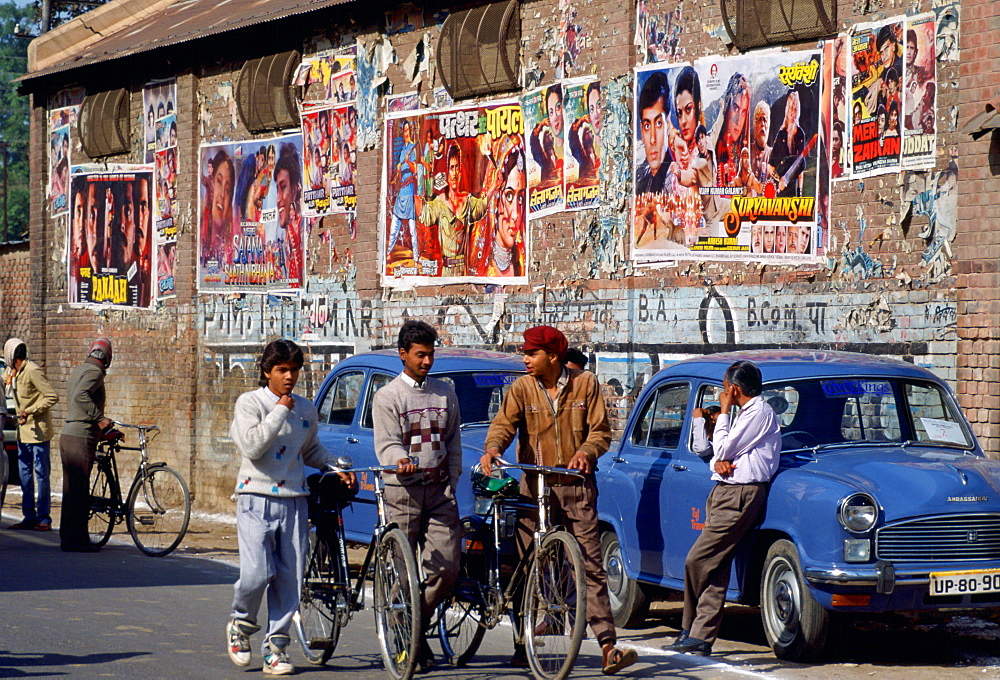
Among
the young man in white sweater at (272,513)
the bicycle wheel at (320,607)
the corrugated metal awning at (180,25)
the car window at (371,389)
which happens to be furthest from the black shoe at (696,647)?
the corrugated metal awning at (180,25)

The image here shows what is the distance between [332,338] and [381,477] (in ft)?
34.0

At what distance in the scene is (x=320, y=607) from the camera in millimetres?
8141

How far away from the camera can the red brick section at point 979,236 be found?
36.1 feet

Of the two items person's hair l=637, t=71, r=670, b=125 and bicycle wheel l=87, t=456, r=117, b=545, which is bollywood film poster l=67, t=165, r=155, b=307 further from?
person's hair l=637, t=71, r=670, b=125

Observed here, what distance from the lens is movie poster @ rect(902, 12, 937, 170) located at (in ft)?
38.0

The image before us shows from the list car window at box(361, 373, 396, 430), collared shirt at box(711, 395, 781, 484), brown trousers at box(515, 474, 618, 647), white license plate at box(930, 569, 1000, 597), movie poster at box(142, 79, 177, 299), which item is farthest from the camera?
movie poster at box(142, 79, 177, 299)

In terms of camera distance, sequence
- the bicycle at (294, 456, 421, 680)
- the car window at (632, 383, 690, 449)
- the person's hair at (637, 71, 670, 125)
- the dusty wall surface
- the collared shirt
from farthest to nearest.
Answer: the person's hair at (637, 71, 670, 125)
the dusty wall surface
the car window at (632, 383, 690, 449)
the collared shirt
the bicycle at (294, 456, 421, 680)

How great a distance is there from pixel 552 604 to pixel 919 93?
6286 millimetres

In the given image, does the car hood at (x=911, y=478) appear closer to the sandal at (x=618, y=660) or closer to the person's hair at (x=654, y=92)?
the sandal at (x=618, y=660)

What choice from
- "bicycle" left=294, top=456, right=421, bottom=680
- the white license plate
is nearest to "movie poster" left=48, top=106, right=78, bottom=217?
"bicycle" left=294, top=456, right=421, bottom=680

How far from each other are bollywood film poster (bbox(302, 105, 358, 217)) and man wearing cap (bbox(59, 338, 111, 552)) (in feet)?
16.7

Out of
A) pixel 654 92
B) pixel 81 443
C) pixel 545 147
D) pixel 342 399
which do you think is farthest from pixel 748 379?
pixel 81 443

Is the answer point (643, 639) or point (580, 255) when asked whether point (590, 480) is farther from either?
point (580, 255)

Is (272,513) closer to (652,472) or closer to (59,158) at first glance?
(652,472)
